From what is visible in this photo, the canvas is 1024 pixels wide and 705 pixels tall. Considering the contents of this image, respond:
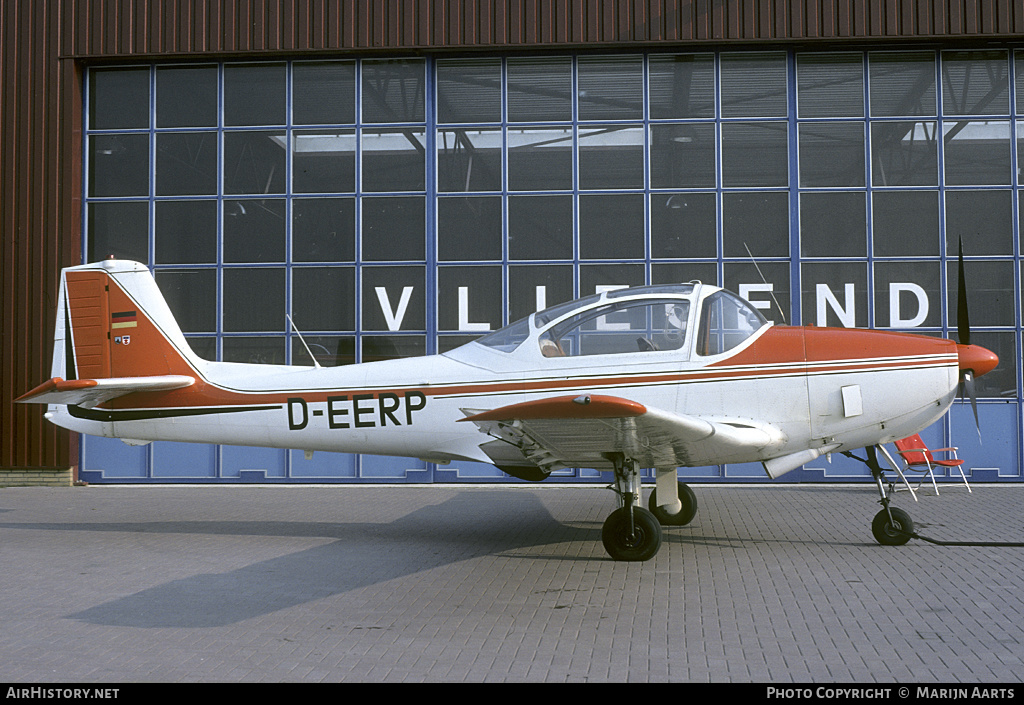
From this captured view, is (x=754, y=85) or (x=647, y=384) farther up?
(x=754, y=85)

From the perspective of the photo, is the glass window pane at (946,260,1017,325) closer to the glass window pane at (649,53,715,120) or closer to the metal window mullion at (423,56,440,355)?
the glass window pane at (649,53,715,120)

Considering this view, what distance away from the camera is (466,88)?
13.0 m

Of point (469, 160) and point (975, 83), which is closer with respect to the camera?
point (975, 83)

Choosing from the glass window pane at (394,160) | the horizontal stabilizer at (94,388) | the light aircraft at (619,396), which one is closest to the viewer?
the light aircraft at (619,396)

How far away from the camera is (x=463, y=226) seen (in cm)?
1286

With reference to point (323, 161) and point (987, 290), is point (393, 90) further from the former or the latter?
point (987, 290)

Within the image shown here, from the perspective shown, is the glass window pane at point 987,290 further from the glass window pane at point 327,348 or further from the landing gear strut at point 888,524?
the glass window pane at point 327,348

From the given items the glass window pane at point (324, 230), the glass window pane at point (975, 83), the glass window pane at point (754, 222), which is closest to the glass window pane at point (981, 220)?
the glass window pane at point (975, 83)

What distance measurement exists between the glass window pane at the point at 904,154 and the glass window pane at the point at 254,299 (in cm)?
886

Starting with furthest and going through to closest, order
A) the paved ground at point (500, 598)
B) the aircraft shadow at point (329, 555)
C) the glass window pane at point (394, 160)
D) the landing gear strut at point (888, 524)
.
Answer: the glass window pane at point (394, 160) < the landing gear strut at point (888, 524) < the aircraft shadow at point (329, 555) < the paved ground at point (500, 598)

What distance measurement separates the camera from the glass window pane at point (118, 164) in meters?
13.2

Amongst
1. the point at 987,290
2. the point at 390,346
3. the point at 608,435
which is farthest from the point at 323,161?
the point at 987,290

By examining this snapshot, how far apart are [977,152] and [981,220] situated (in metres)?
1.00

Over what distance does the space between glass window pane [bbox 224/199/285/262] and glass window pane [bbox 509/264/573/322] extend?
3515 millimetres
